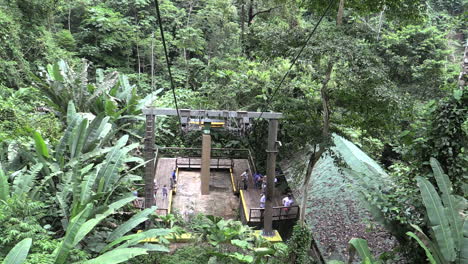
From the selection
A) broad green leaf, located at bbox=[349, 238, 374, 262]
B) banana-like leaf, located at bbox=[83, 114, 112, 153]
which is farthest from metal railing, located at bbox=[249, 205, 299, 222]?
banana-like leaf, located at bbox=[83, 114, 112, 153]

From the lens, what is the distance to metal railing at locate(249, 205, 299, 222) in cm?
909

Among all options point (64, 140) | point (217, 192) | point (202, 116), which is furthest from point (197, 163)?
point (64, 140)

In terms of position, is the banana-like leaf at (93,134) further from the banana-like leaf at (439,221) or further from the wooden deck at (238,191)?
the banana-like leaf at (439,221)

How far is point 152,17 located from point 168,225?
57.9 feet

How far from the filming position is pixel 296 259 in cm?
633

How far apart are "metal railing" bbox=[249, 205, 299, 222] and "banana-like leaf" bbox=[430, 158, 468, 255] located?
15.5ft

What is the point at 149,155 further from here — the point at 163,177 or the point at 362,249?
the point at 362,249

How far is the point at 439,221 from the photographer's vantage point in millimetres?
4566

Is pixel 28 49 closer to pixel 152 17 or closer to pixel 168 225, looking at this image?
pixel 152 17

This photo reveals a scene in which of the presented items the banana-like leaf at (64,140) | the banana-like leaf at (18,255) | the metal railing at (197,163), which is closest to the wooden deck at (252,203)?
the metal railing at (197,163)

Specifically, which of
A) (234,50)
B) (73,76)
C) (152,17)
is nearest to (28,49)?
(73,76)

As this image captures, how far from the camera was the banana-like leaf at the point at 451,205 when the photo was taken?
4.57 metres

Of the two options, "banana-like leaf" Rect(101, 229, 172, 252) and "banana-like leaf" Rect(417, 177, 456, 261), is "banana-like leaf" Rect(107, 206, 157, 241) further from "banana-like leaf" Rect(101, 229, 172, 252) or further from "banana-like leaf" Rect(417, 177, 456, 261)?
"banana-like leaf" Rect(417, 177, 456, 261)

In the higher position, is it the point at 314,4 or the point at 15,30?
the point at 314,4
